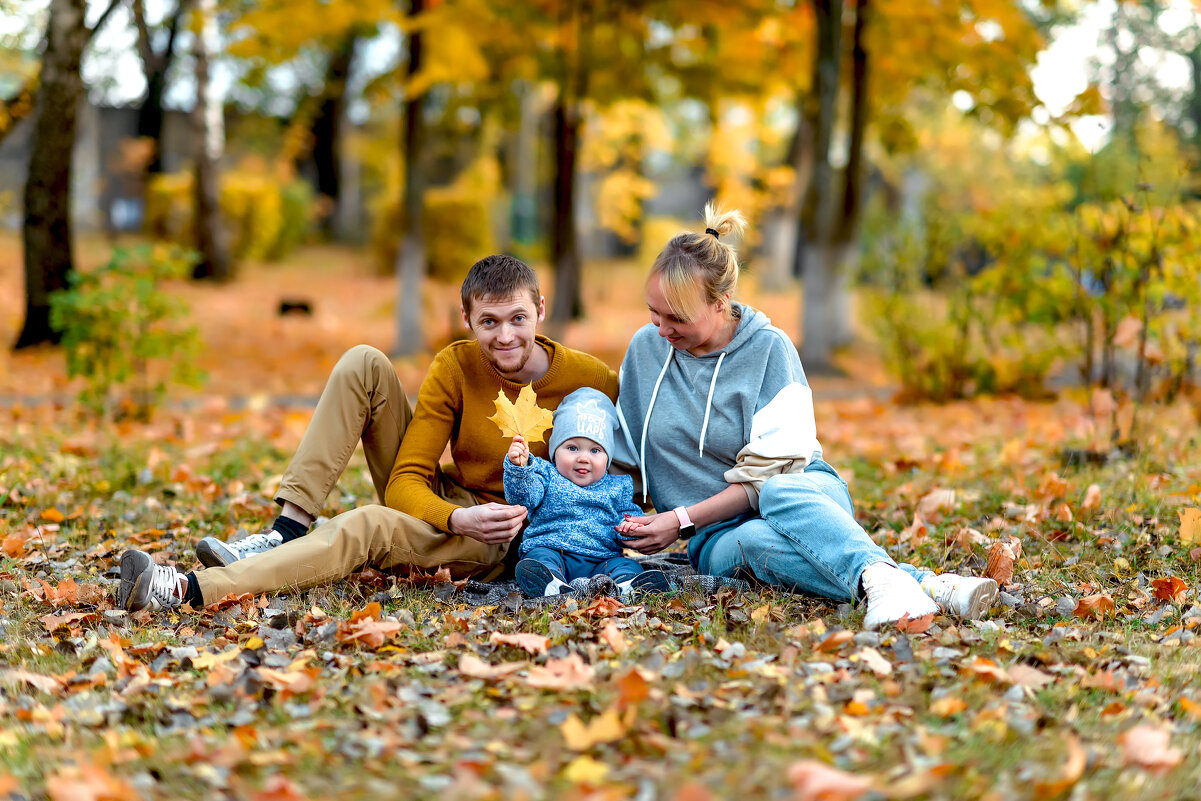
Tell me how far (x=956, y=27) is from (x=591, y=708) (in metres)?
9.74

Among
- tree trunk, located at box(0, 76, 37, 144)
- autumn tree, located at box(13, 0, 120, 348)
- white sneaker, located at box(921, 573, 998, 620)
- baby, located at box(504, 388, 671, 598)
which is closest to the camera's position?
white sneaker, located at box(921, 573, 998, 620)

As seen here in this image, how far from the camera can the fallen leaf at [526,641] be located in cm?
297

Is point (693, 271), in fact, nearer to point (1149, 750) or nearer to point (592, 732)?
point (592, 732)

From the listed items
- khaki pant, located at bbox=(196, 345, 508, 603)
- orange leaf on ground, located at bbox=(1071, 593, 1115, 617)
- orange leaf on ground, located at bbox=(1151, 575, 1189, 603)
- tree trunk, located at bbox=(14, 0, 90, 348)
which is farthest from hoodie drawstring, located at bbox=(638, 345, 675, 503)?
tree trunk, located at bbox=(14, 0, 90, 348)

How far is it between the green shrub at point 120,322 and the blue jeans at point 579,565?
4.56 metres

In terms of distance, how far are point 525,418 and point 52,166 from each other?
872 centimetres

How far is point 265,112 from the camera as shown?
108 feet

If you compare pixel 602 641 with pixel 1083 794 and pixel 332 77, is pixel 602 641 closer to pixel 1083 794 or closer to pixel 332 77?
pixel 1083 794

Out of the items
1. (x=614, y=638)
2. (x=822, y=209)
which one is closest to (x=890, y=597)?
(x=614, y=638)

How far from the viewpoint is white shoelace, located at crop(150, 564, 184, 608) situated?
3393 mm

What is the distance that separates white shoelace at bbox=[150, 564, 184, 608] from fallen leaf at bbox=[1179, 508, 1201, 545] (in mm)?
3647

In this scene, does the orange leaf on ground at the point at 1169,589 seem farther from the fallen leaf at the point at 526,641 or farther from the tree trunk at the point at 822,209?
the tree trunk at the point at 822,209

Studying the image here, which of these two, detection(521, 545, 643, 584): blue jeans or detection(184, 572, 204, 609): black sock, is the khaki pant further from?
detection(521, 545, 643, 584): blue jeans

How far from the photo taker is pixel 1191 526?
4.01 meters
